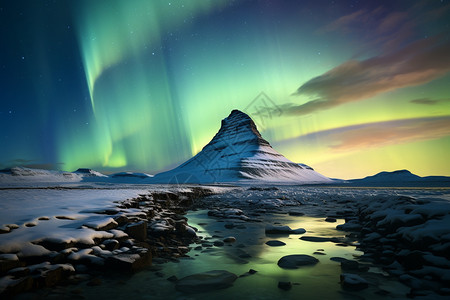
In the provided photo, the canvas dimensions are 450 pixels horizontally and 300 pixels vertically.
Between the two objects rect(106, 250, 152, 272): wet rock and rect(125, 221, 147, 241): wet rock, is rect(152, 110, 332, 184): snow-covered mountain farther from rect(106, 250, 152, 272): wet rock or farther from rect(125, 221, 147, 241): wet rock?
rect(106, 250, 152, 272): wet rock

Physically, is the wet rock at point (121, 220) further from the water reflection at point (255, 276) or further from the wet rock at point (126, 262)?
the water reflection at point (255, 276)

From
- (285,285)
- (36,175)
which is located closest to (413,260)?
(285,285)

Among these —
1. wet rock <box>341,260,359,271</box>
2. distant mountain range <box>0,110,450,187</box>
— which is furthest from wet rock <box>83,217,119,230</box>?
distant mountain range <box>0,110,450,187</box>

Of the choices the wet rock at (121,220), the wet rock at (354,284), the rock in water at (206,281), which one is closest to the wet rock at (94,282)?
the rock in water at (206,281)

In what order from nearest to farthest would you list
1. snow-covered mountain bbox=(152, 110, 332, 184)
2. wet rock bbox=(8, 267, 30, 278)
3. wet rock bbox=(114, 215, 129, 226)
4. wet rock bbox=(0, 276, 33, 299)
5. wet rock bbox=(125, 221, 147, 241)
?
1. wet rock bbox=(0, 276, 33, 299)
2. wet rock bbox=(8, 267, 30, 278)
3. wet rock bbox=(125, 221, 147, 241)
4. wet rock bbox=(114, 215, 129, 226)
5. snow-covered mountain bbox=(152, 110, 332, 184)

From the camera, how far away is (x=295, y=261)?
552cm

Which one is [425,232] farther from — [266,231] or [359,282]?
[266,231]

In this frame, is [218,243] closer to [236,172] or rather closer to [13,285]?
[13,285]

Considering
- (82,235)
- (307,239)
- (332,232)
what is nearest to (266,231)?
(307,239)

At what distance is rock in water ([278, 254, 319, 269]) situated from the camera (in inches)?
210

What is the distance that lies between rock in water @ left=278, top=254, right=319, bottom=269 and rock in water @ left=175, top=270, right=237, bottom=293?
4.79 ft

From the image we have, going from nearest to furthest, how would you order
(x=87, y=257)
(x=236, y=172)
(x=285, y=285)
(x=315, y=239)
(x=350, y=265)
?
1. (x=285, y=285)
2. (x=87, y=257)
3. (x=350, y=265)
4. (x=315, y=239)
5. (x=236, y=172)

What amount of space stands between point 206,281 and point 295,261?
2.43 m

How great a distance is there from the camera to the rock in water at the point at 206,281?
13.6ft
